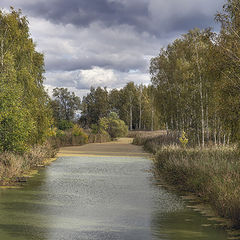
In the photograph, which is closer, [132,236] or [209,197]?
[132,236]

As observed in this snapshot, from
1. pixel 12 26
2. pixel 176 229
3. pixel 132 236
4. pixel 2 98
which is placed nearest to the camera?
pixel 132 236

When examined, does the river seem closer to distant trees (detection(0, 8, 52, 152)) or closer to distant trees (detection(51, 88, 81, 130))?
distant trees (detection(0, 8, 52, 152))

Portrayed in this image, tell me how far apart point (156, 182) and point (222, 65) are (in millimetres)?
6312

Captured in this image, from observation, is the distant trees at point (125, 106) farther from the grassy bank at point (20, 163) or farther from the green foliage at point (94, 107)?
the grassy bank at point (20, 163)

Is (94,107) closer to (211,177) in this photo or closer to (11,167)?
(11,167)

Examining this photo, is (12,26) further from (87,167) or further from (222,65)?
(222,65)

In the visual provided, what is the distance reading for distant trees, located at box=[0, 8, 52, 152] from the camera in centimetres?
1538

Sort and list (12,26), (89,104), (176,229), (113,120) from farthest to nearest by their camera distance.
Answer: (89,104) < (113,120) < (12,26) < (176,229)

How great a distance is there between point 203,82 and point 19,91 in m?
12.9

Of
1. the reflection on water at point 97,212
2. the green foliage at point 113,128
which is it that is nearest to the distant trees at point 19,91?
the reflection on water at point 97,212

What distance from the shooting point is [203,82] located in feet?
78.7

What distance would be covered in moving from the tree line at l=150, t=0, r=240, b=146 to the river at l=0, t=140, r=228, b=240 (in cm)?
338

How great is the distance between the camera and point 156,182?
1541 cm

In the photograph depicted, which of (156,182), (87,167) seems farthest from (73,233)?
(87,167)
